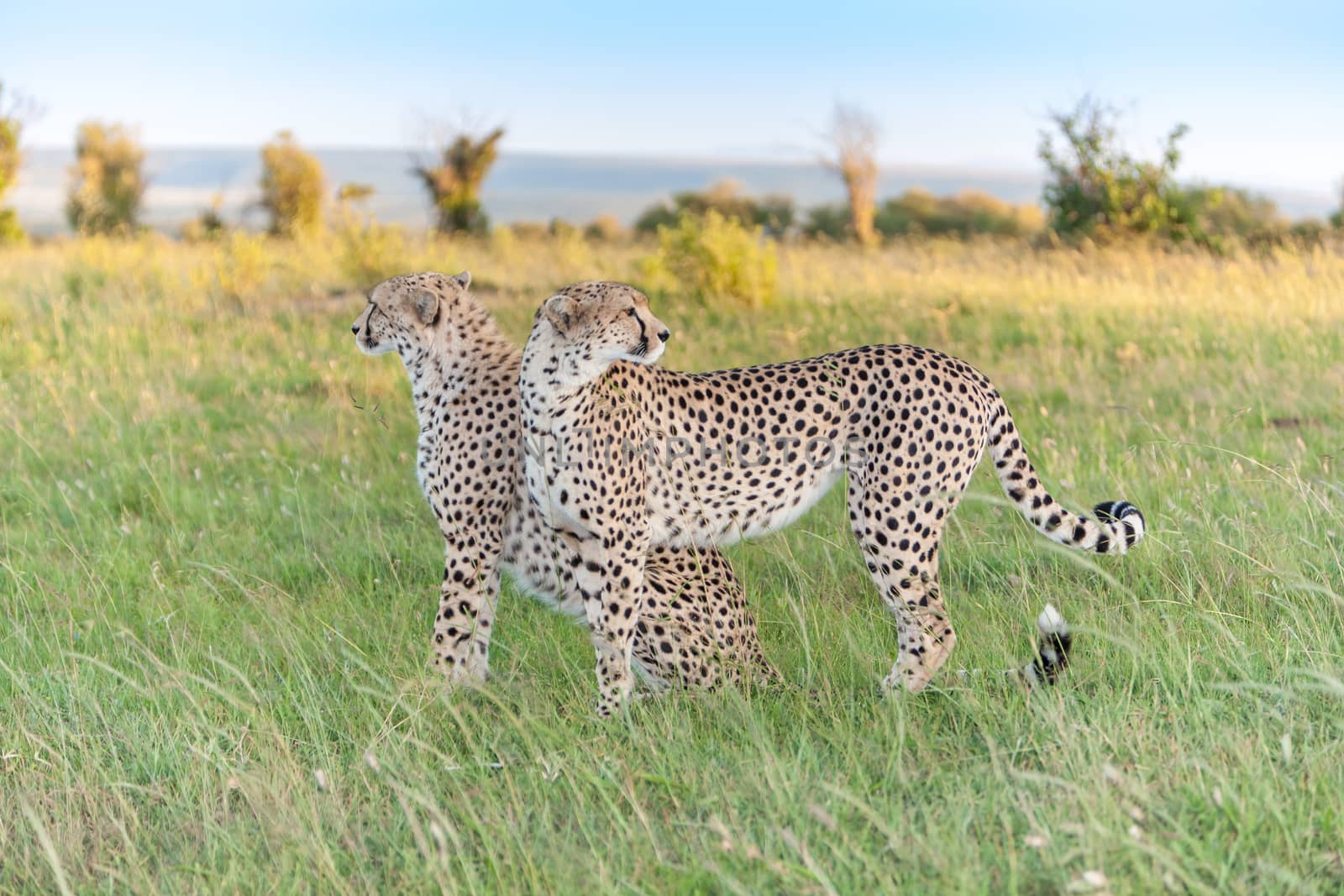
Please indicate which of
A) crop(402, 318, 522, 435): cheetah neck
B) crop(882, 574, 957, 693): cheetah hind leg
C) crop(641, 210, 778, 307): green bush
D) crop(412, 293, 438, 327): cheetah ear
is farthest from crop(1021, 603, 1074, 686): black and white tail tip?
crop(641, 210, 778, 307): green bush

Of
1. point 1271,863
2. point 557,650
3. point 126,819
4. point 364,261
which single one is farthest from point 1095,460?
point 364,261

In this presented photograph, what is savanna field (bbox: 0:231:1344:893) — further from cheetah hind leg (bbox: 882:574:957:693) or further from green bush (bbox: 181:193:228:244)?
green bush (bbox: 181:193:228:244)

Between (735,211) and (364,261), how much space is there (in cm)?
1543

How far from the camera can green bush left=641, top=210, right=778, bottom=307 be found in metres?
10.5

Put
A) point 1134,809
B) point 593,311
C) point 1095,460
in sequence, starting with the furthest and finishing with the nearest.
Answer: point 1095,460, point 593,311, point 1134,809

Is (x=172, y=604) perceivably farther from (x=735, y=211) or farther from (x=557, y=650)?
(x=735, y=211)

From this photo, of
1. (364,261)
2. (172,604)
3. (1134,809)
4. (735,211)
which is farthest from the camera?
(735,211)

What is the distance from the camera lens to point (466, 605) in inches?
136

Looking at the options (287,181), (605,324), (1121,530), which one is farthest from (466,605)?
(287,181)

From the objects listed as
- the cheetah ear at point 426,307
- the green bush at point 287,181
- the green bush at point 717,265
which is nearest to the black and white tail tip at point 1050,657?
the cheetah ear at point 426,307

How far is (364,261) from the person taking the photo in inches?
478

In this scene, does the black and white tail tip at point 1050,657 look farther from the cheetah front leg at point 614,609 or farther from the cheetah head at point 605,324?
the cheetah head at point 605,324

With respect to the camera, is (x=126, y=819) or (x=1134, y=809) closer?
(x=1134, y=809)

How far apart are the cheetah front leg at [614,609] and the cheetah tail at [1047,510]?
991 mm
